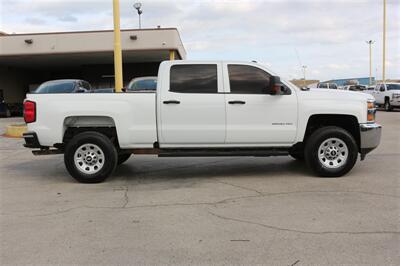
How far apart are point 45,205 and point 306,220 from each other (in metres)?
3.63

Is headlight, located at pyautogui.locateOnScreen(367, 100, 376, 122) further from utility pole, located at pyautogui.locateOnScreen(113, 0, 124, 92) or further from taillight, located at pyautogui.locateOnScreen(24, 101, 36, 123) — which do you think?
utility pole, located at pyautogui.locateOnScreen(113, 0, 124, 92)

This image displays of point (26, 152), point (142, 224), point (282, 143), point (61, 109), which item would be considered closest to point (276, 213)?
point (142, 224)

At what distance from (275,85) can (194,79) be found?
1.40m

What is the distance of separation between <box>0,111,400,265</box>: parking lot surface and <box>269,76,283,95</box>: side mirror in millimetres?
1511

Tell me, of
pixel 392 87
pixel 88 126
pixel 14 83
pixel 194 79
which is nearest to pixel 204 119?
pixel 194 79

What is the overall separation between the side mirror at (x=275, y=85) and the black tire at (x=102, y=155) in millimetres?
2892

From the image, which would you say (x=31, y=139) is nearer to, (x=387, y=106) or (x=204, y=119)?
(x=204, y=119)

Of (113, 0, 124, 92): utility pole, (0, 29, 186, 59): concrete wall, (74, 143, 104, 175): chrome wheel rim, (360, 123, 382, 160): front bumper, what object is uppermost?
(0, 29, 186, 59): concrete wall

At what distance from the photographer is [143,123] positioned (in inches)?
291

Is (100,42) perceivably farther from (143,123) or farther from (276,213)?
(276,213)

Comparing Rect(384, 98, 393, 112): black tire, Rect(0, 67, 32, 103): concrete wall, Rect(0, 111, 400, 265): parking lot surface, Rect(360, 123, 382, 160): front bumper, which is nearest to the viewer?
Rect(0, 111, 400, 265): parking lot surface

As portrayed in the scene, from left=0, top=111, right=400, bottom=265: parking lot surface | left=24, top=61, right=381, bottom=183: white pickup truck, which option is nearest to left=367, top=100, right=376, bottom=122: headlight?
left=24, top=61, right=381, bottom=183: white pickup truck

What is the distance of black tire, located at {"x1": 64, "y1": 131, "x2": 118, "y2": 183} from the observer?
7.44 m

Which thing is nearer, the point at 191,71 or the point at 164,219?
the point at 164,219
